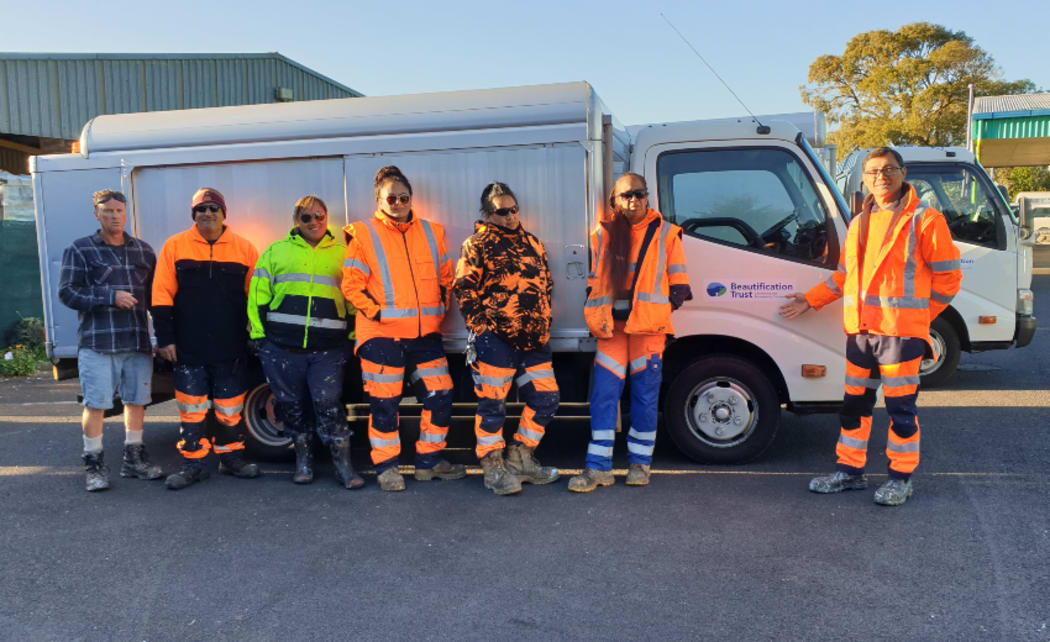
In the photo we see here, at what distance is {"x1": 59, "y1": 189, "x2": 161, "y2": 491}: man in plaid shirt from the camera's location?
16.9 ft

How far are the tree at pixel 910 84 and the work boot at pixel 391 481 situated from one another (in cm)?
3252

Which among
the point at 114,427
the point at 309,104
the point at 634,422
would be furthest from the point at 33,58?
the point at 634,422

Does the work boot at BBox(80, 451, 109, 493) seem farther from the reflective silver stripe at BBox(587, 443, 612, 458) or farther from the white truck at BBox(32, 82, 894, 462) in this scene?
the reflective silver stripe at BBox(587, 443, 612, 458)

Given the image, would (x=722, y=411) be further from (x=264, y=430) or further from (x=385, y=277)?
(x=264, y=430)

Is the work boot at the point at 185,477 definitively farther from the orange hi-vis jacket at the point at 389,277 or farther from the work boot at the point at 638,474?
the work boot at the point at 638,474

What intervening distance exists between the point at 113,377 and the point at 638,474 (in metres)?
3.47

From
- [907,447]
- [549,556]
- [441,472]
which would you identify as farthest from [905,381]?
[441,472]

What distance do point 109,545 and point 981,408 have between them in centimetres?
685

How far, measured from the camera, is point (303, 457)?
5449 mm

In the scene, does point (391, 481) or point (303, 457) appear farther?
point (303, 457)

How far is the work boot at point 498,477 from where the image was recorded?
4973mm

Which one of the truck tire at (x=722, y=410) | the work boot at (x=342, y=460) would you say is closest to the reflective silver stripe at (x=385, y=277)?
the work boot at (x=342, y=460)

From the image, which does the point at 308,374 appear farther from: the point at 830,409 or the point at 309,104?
the point at 830,409

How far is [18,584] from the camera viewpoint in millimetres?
3828
